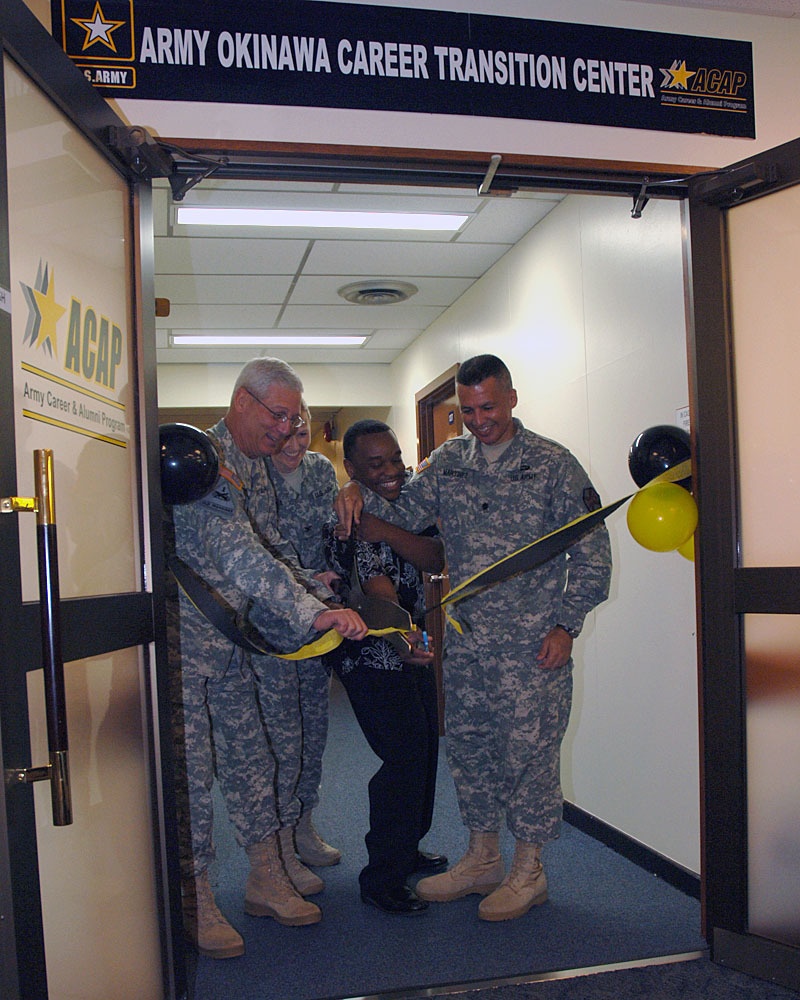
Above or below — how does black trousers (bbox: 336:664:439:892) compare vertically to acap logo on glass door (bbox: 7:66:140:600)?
below

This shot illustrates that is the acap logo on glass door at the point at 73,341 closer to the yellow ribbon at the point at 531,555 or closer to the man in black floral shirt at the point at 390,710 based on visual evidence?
the yellow ribbon at the point at 531,555

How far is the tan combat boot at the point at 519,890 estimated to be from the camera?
2.87m

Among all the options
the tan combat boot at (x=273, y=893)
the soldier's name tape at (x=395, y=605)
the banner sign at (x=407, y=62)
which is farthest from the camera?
the tan combat boot at (x=273, y=893)

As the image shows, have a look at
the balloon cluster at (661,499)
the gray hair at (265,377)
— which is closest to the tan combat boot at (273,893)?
the gray hair at (265,377)

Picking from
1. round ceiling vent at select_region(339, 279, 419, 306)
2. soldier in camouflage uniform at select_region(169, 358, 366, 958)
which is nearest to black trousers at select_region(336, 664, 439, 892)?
soldier in camouflage uniform at select_region(169, 358, 366, 958)

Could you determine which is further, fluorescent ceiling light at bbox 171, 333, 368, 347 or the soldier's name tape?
fluorescent ceiling light at bbox 171, 333, 368, 347

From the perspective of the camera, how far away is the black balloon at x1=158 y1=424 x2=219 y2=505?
2311mm

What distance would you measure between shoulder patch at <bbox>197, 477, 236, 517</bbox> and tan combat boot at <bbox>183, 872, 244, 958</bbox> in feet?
3.47

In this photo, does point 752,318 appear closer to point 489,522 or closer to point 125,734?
point 489,522

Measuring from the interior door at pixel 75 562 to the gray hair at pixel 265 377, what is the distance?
57 cm

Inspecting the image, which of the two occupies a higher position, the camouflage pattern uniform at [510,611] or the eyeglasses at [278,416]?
the eyeglasses at [278,416]

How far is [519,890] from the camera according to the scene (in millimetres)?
2920

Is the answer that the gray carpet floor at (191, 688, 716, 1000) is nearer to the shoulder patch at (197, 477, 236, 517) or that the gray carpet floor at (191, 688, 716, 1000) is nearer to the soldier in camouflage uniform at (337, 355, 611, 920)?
the soldier in camouflage uniform at (337, 355, 611, 920)

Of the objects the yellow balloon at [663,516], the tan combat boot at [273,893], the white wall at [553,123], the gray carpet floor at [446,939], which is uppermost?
the white wall at [553,123]
